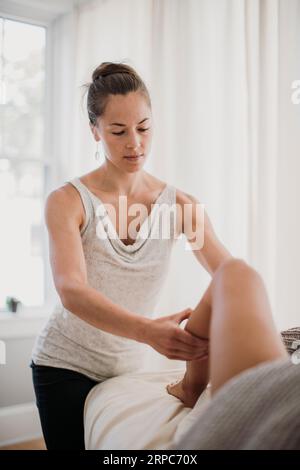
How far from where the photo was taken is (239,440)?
2.58 ft

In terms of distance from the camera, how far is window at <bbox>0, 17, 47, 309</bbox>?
10.4 ft

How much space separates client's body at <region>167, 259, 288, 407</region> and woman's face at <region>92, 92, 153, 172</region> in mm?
547

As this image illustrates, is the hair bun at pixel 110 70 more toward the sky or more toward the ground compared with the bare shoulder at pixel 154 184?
more toward the sky

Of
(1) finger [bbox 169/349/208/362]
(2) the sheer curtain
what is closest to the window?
(2) the sheer curtain

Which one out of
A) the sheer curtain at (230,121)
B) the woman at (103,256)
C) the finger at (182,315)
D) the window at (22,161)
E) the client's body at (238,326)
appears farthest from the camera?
the window at (22,161)

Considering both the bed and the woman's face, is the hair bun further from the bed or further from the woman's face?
the bed

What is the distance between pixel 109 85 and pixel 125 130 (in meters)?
0.13

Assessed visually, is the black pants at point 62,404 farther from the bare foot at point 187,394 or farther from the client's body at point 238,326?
the client's body at point 238,326

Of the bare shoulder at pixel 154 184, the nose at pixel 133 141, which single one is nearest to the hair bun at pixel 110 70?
the nose at pixel 133 141

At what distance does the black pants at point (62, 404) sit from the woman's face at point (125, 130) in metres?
0.56

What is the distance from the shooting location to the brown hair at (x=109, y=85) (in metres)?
1.51

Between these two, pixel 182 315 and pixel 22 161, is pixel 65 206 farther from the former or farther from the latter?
pixel 22 161

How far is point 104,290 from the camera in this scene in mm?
1404

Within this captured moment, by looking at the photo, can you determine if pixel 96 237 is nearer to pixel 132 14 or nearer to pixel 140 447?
pixel 140 447
